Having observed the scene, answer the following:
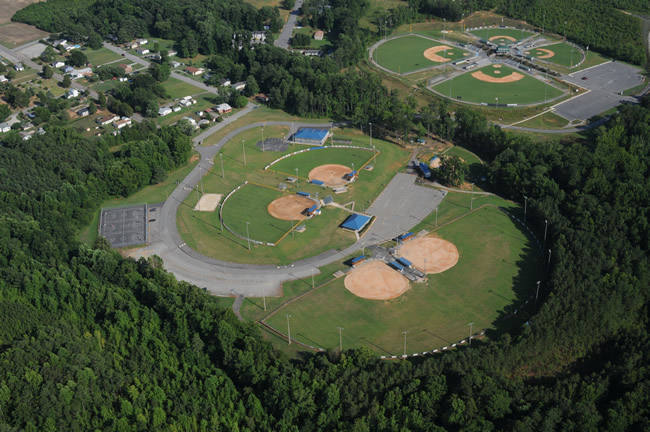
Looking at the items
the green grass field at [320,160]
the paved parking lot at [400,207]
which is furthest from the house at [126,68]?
the paved parking lot at [400,207]

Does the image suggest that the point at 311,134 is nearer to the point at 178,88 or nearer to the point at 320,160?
the point at 320,160

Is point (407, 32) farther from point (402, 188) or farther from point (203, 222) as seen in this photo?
point (203, 222)

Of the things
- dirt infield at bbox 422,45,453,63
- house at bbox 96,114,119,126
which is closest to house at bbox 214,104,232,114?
house at bbox 96,114,119,126

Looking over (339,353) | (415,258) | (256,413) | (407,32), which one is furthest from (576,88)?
(256,413)

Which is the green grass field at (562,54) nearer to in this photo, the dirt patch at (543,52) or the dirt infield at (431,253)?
the dirt patch at (543,52)

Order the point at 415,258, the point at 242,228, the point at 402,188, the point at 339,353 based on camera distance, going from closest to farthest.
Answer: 1. the point at 339,353
2. the point at 415,258
3. the point at 242,228
4. the point at 402,188

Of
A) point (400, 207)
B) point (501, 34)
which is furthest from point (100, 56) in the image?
point (400, 207)
